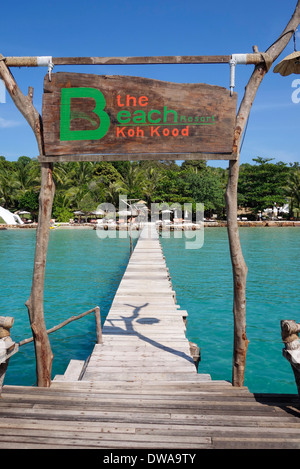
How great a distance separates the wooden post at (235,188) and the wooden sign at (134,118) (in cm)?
15

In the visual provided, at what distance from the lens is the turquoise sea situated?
9.18 meters

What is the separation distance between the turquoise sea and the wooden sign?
242 inches

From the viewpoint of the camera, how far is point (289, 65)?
4.29 metres

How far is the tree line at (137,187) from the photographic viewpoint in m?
53.6

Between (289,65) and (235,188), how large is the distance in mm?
1626

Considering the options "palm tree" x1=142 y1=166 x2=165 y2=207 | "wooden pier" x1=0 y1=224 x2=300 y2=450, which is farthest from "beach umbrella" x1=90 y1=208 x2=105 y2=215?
"wooden pier" x1=0 y1=224 x2=300 y2=450

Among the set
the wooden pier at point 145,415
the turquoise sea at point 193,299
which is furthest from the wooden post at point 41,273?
the turquoise sea at point 193,299

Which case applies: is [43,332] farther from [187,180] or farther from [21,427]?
[187,180]

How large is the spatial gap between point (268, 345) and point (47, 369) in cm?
785

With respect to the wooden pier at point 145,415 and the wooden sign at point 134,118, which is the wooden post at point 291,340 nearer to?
the wooden pier at point 145,415

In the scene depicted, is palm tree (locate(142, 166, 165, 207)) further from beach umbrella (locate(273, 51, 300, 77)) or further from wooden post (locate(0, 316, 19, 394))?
wooden post (locate(0, 316, 19, 394))

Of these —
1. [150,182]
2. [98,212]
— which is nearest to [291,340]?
[98,212]

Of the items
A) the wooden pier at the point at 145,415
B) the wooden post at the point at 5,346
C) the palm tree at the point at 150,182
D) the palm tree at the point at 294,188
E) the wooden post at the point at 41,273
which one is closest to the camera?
the wooden pier at the point at 145,415
